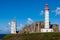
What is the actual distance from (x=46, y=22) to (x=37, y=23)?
9.99 metres

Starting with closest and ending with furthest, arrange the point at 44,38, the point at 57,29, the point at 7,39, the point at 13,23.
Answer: the point at 44,38
the point at 7,39
the point at 57,29
the point at 13,23

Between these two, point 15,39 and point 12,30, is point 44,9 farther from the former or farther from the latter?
point 15,39

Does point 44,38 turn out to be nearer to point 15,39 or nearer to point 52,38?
point 52,38

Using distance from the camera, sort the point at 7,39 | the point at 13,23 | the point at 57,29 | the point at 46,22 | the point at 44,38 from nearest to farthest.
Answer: the point at 44,38 < the point at 7,39 < the point at 46,22 < the point at 57,29 < the point at 13,23

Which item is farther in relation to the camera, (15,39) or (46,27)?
(46,27)

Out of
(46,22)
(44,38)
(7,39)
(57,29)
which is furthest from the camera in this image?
(57,29)

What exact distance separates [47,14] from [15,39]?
22.8 metres

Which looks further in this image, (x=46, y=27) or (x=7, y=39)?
(x=46, y=27)

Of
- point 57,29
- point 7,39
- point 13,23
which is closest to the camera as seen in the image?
point 7,39

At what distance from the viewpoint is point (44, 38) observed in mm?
35938

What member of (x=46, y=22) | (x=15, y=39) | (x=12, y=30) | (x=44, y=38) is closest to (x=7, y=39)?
(x=15, y=39)

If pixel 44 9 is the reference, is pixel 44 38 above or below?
below

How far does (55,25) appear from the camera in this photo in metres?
64.6

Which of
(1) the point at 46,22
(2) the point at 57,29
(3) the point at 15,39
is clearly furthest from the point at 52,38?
(2) the point at 57,29
